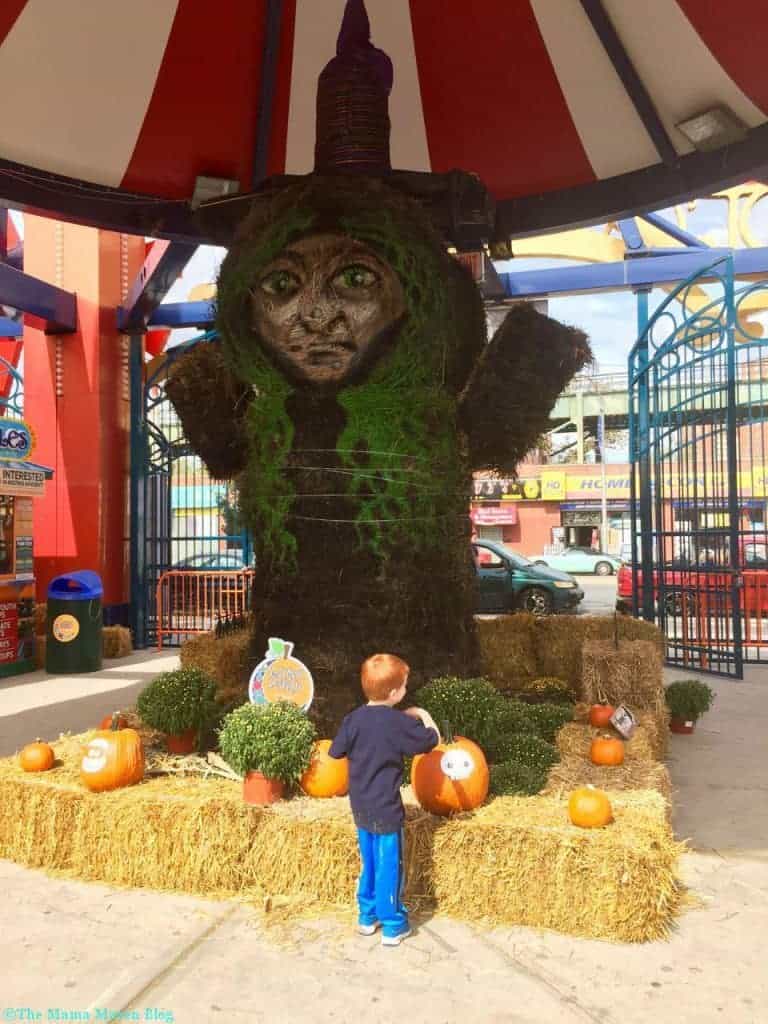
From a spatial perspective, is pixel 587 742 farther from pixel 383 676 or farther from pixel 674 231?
pixel 674 231

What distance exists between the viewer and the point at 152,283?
971cm

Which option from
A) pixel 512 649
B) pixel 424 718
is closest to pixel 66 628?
pixel 512 649

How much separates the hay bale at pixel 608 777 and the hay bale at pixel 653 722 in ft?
2.67

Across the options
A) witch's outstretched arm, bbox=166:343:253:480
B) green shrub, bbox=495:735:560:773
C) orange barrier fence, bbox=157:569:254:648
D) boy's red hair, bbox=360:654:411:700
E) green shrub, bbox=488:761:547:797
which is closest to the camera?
boy's red hair, bbox=360:654:411:700

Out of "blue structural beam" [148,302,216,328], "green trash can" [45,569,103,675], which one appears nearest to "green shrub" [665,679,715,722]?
"green trash can" [45,569,103,675]

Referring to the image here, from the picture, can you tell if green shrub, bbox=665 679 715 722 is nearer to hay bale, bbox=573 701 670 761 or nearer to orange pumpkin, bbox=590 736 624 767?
hay bale, bbox=573 701 670 761

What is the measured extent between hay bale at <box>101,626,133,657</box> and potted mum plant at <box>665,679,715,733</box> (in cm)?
687

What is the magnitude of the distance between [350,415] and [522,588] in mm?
11828

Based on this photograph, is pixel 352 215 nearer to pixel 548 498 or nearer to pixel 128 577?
pixel 128 577

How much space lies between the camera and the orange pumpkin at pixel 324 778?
343cm

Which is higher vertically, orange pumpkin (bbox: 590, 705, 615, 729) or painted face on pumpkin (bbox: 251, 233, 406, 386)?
painted face on pumpkin (bbox: 251, 233, 406, 386)

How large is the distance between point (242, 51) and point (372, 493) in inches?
120

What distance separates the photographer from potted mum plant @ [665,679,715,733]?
229 inches

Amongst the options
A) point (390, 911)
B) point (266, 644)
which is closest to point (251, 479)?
point (266, 644)
